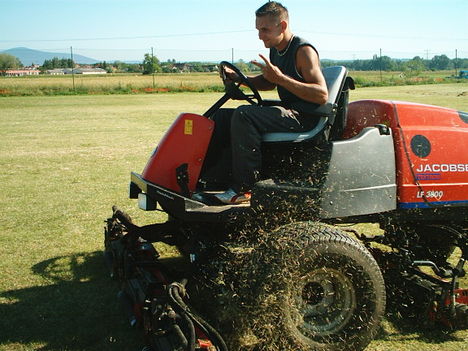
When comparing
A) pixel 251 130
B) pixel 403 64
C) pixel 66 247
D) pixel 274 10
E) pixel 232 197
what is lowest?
pixel 66 247

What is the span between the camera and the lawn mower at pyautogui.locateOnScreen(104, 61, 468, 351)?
10.1 feet

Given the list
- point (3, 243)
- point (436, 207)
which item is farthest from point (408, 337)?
point (3, 243)

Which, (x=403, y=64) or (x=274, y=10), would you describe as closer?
(x=274, y=10)

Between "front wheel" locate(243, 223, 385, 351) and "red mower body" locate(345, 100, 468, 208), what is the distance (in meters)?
0.69

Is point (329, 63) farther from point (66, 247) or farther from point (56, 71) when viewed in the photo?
point (56, 71)

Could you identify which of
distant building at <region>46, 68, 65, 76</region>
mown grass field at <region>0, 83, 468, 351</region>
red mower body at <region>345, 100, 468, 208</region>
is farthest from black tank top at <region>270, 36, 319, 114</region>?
distant building at <region>46, 68, 65, 76</region>

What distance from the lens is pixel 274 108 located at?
3.49m

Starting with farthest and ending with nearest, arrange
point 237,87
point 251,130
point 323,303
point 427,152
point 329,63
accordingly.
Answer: point 329,63 → point 237,87 → point 427,152 → point 251,130 → point 323,303

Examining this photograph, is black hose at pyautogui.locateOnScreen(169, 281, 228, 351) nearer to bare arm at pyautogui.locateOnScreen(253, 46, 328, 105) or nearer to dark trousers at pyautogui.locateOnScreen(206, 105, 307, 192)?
dark trousers at pyautogui.locateOnScreen(206, 105, 307, 192)

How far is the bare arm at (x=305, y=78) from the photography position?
10.9ft

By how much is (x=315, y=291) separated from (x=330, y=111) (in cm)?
121

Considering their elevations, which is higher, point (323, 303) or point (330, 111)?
point (330, 111)

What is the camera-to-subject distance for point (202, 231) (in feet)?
12.1

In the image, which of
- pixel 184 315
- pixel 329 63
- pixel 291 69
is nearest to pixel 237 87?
pixel 291 69
